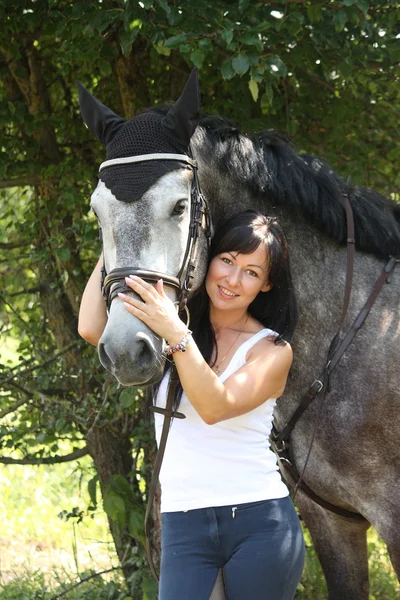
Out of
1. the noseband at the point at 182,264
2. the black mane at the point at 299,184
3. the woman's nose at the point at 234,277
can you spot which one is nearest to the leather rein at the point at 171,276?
the noseband at the point at 182,264

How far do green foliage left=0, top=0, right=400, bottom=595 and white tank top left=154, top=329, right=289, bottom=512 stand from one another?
4.35 ft

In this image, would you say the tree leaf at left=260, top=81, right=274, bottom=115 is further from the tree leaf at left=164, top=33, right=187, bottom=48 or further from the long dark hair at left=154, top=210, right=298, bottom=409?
the long dark hair at left=154, top=210, right=298, bottom=409

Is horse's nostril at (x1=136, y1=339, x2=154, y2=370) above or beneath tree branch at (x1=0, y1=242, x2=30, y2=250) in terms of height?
beneath

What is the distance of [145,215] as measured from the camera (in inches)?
90.6

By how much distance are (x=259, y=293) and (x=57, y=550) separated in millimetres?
3395

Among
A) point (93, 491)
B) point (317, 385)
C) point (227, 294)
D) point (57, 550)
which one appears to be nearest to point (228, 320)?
point (227, 294)

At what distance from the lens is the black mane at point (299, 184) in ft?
9.05

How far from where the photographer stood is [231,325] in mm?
2463

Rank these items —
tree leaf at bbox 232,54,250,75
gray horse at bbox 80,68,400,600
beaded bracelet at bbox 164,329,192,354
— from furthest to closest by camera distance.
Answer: tree leaf at bbox 232,54,250,75 → gray horse at bbox 80,68,400,600 → beaded bracelet at bbox 164,329,192,354

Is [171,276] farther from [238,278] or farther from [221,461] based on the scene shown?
[221,461]

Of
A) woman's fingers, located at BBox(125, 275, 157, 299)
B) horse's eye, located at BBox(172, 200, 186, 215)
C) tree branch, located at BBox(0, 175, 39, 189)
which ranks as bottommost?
woman's fingers, located at BBox(125, 275, 157, 299)

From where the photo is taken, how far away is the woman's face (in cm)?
236

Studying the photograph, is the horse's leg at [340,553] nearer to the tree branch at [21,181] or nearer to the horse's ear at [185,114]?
the horse's ear at [185,114]

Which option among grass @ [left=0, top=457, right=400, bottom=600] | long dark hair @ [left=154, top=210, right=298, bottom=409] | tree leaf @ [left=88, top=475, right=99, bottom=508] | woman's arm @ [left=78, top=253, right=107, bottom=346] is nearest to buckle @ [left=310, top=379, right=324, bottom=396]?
long dark hair @ [left=154, top=210, right=298, bottom=409]
